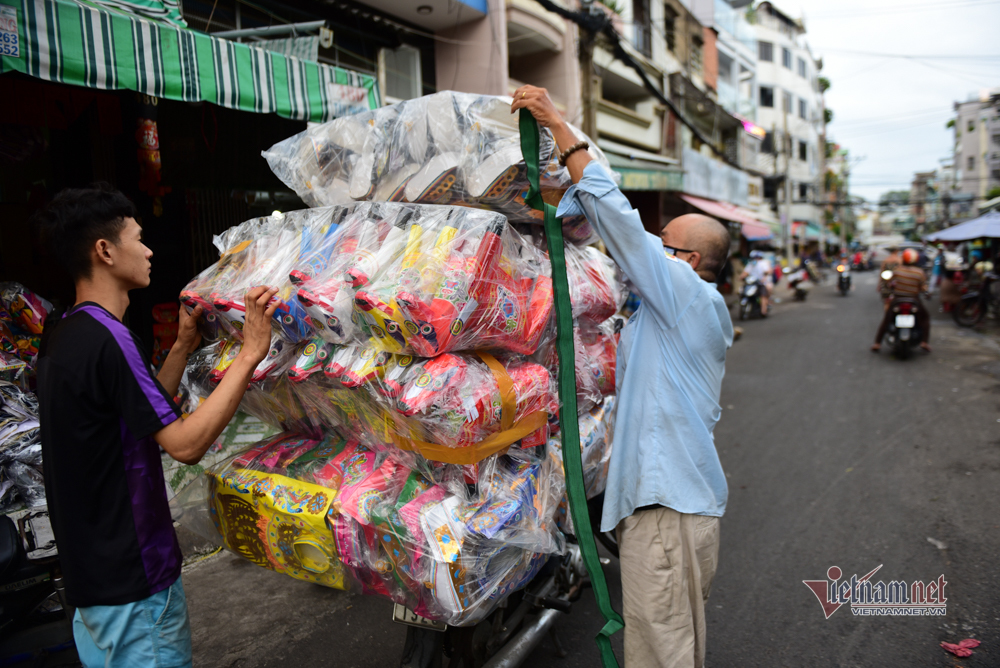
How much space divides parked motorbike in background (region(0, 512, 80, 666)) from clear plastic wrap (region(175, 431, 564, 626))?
672 millimetres

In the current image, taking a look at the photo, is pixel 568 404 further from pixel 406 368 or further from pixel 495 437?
pixel 406 368

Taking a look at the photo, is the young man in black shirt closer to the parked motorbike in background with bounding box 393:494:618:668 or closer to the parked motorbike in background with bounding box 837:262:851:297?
the parked motorbike in background with bounding box 393:494:618:668

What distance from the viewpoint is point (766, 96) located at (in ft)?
114

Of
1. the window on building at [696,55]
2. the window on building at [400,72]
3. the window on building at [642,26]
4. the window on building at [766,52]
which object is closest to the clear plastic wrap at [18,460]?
the window on building at [400,72]

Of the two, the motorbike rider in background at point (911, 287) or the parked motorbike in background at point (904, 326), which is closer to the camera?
the parked motorbike in background at point (904, 326)

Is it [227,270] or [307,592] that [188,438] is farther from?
[307,592]

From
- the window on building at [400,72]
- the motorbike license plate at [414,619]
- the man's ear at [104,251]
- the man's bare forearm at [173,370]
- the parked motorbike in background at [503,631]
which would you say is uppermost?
the window on building at [400,72]

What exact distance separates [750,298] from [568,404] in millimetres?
14327

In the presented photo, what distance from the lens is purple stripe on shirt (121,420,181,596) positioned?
4.88ft

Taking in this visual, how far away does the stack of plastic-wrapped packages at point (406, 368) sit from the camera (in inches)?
62.1

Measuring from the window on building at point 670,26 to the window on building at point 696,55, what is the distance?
1.75 meters

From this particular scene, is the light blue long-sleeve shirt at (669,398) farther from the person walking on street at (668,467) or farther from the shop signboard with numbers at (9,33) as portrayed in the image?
the shop signboard with numbers at (9,33)

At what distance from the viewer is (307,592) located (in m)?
3.21

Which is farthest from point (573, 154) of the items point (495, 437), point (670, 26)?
point (670, 26)
